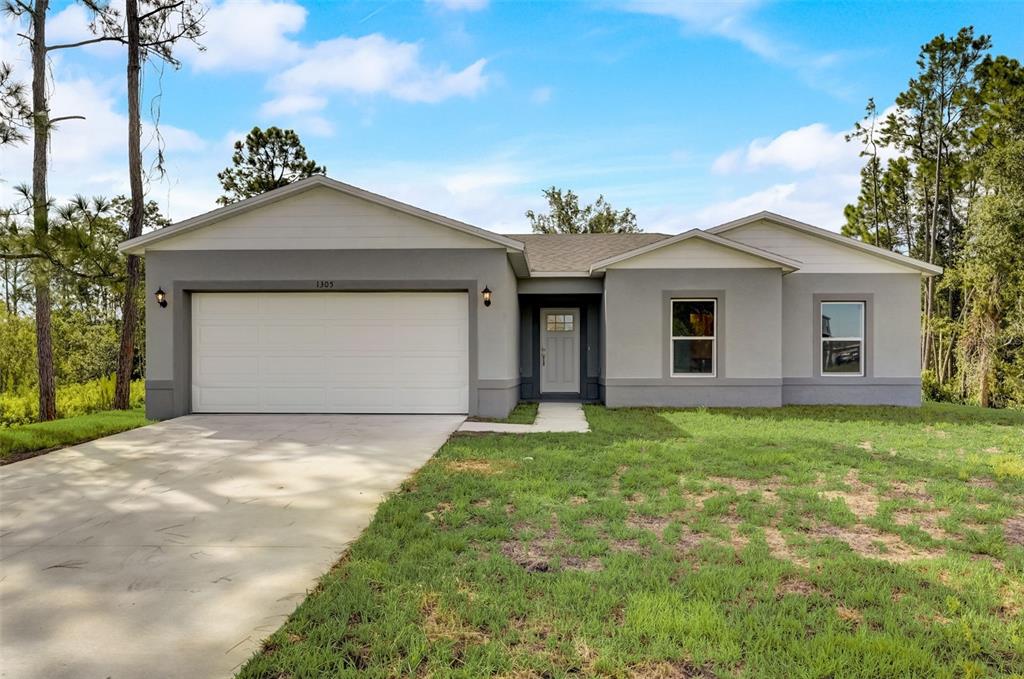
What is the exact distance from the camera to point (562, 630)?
2607 millimetres

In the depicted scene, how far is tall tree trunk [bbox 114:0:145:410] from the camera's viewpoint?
1173 cm

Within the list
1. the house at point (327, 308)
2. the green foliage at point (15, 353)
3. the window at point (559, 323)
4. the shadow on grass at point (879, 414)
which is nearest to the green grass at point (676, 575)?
the shadow on grass at point (879, 414)

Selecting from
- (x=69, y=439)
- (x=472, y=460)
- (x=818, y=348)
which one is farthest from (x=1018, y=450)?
(x=69, y=439)

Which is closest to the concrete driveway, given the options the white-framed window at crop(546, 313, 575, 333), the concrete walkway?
the concrete walkway

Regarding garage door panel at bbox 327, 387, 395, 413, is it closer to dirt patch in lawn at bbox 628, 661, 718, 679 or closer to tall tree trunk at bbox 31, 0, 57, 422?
tall tree trunk at bbox 31, 0, 57, 422

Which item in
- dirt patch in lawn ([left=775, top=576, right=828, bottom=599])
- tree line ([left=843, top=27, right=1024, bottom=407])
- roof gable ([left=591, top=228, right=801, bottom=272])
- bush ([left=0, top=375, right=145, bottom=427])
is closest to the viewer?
dirt patch in lawn ([left=775, top=576, right=828, bottom=599])

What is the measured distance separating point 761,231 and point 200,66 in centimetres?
1254

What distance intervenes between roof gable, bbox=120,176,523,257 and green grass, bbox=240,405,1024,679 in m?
5.00

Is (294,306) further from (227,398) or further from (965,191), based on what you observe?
(965,191)

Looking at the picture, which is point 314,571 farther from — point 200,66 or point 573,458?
point 200,66

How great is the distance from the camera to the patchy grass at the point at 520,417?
9359mm

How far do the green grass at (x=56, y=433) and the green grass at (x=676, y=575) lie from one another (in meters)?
5.32

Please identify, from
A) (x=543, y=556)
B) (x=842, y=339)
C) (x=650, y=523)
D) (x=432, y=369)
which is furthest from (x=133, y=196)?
(x=842, y=339)

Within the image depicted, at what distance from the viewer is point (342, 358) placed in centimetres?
1007
